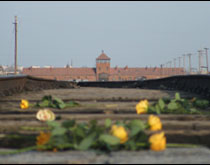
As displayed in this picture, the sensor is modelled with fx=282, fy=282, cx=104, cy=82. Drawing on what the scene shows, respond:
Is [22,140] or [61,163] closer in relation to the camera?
[61,163]

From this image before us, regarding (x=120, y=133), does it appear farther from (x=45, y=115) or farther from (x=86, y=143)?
(x=45, y=115)

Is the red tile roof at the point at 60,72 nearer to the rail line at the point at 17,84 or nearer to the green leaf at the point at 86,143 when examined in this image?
the rail line at the point at 17,84

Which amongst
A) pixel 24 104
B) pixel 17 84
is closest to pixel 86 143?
pixel 24 104

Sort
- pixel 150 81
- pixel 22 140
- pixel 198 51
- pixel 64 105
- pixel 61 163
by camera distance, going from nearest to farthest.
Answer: pixel 61 163
pixel 22 140
pixel 64 105
pixel 150 81
pixel 198 51

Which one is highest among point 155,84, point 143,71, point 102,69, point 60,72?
point 102,69

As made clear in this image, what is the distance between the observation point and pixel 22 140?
132 cm

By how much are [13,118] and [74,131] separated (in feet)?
2.81

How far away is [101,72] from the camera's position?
83.1 meters

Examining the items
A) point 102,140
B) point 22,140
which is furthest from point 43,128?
point 102,140

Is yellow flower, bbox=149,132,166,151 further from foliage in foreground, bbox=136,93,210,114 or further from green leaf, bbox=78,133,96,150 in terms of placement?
foliage in foreground, bbox=136,93,210,114

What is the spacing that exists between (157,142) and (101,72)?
82.2 metres

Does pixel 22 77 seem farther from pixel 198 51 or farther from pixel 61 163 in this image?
pixel 198 51

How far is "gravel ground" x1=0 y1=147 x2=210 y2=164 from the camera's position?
0.96 meters

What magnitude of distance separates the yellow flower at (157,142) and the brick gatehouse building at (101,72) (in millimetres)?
79869
